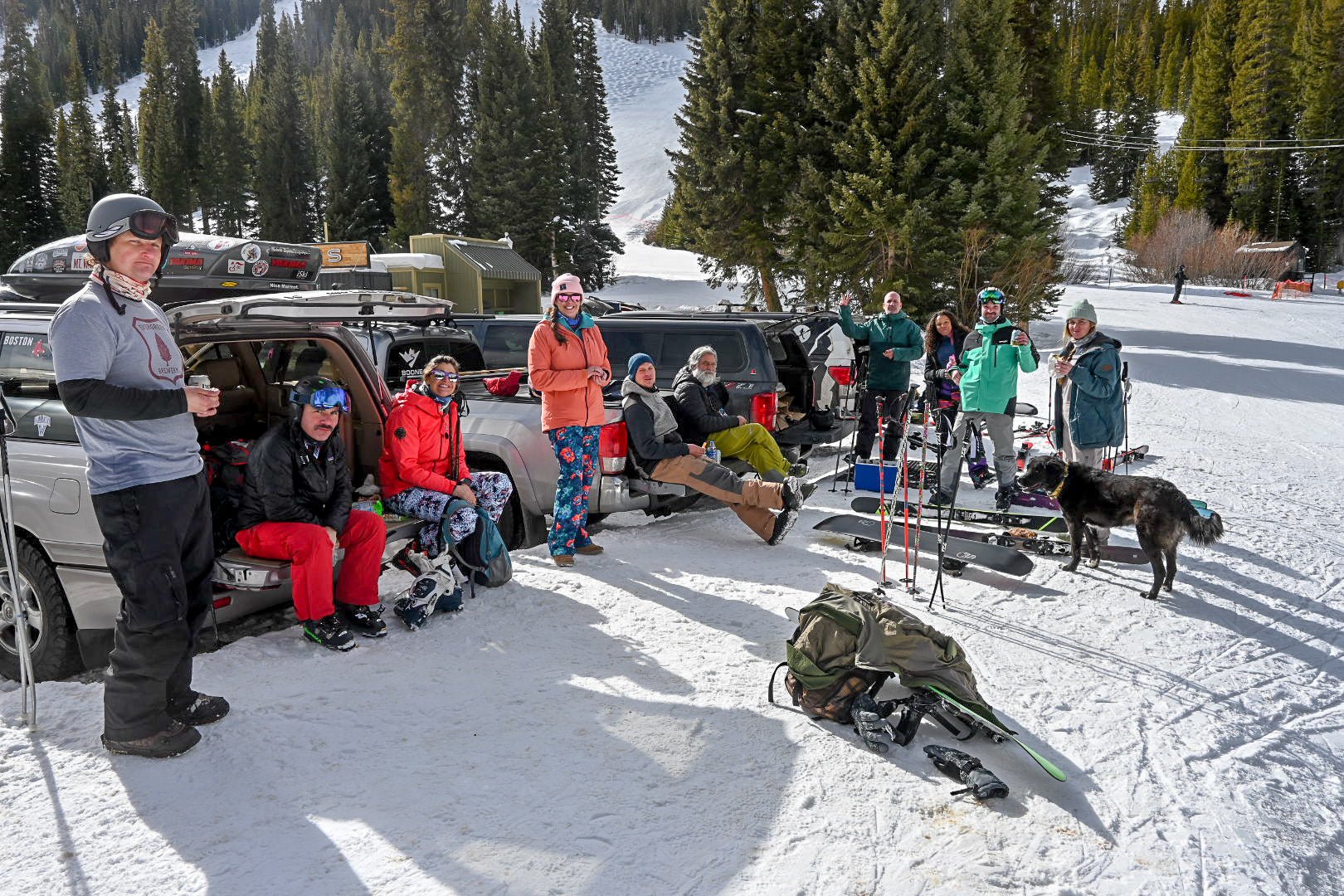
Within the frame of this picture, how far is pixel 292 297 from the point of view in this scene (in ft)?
14.5

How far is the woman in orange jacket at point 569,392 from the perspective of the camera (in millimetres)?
5918

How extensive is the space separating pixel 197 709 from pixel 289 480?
1.24m

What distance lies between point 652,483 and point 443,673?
9.52ft

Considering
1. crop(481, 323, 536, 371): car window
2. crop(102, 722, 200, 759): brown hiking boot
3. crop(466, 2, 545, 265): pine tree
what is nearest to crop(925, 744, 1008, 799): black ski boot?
crop(102, 722, 200, 759): brown hiking boot

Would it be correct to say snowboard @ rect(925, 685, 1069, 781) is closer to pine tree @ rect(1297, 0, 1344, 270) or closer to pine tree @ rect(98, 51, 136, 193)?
pine tree @ rect(1297, 0, 1344, 270)

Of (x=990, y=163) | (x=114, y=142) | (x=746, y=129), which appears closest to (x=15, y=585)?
(x=990, y=163)

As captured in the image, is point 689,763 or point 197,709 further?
point 197,709

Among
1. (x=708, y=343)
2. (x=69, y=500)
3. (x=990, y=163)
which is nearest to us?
(x=69, y=500)

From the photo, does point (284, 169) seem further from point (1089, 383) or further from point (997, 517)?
point (1089, 383)

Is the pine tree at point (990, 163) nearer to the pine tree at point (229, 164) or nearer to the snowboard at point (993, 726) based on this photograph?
the snowboard at point (993, 726)

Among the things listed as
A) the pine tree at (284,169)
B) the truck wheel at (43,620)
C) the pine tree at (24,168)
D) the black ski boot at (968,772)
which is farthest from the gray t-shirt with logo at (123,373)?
the pine tree at (24,168)

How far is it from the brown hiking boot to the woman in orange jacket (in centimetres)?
294

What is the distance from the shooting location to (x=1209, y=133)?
65.2 meters

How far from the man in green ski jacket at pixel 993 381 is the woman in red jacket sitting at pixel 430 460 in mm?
4212
